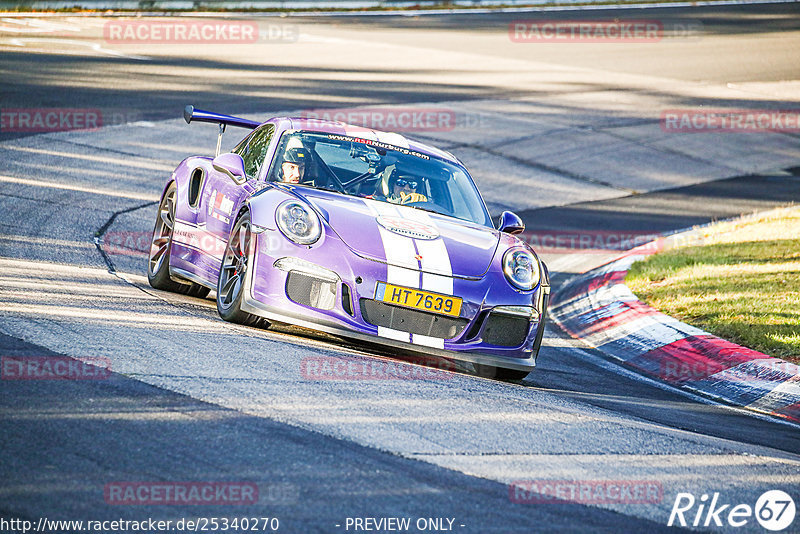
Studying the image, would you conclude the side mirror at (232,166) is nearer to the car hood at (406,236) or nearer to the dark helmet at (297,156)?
the dark helmet at (297,156)

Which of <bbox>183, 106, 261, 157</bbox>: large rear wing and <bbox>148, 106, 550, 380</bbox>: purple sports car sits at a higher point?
<bbox>183, 106, 261, 157</bbox>: large rear wing

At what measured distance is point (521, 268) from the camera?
6602 millimetres

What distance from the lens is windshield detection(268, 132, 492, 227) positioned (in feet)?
23.6

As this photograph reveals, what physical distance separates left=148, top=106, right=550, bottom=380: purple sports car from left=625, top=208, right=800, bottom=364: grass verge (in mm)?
2258

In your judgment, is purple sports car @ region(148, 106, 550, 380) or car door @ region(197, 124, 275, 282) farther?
car door @ region(197, 124, 275, 282)

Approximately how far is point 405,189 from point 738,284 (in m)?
3.88

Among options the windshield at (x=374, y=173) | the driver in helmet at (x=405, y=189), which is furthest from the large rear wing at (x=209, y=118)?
the driver in helmet at (x=405, y=189)

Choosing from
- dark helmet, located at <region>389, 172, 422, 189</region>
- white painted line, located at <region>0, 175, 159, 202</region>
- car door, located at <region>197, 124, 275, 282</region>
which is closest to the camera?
car door, located at <region>197, 124, 275, 282</region>

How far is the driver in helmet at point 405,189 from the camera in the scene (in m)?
7.26

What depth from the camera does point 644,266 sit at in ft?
35.3

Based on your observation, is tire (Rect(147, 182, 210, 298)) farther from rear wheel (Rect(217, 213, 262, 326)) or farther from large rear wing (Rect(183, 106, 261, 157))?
rear wheel (Rect(217, 213, 262, 326))

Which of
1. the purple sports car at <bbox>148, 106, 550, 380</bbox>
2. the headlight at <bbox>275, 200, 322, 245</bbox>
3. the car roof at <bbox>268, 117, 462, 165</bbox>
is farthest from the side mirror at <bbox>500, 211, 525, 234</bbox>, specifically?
the headlight at <bbox>275, 200, 322, 245</bbox>

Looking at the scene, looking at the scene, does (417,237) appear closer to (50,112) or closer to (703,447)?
(703,447)

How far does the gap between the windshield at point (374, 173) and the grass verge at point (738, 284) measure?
238cm
